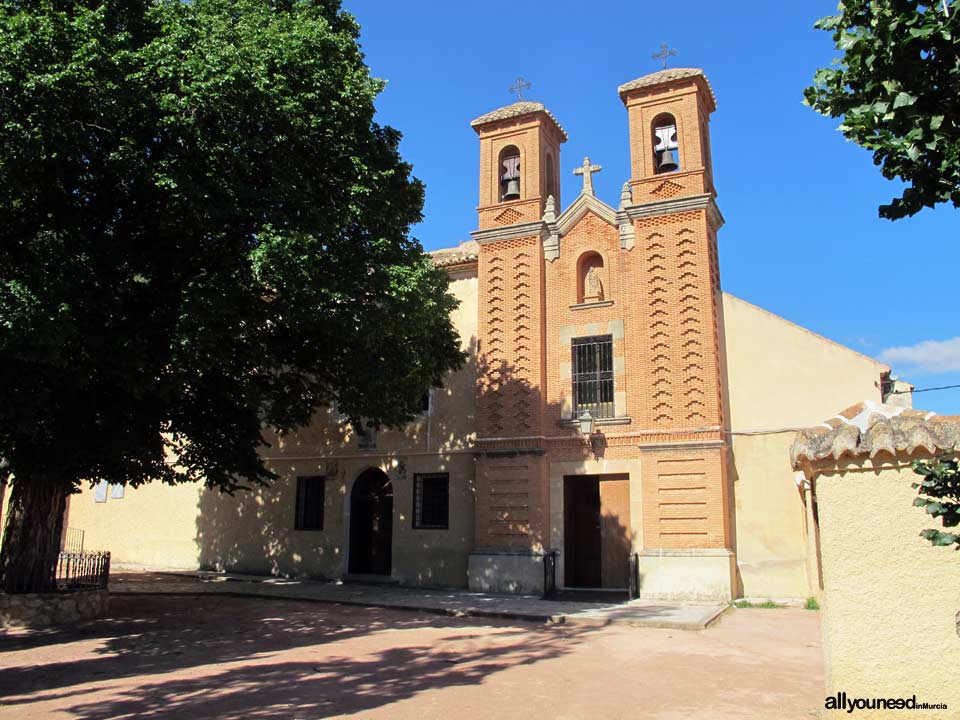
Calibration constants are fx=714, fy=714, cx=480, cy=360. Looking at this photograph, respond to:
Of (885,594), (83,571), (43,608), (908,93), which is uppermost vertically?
(908,93)

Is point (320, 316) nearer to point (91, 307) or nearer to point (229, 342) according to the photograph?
point (229, 342)

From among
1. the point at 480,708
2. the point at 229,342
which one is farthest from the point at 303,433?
the point at 480,708

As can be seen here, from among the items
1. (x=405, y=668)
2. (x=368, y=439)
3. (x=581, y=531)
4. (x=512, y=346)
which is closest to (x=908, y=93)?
(x=405, y=668)

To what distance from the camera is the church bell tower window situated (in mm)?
18938

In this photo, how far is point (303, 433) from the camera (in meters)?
20.7

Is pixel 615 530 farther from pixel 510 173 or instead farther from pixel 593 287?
pixel 510 173

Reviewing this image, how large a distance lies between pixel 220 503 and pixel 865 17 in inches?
847

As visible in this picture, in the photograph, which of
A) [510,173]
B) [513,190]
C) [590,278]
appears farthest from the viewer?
[510,173]

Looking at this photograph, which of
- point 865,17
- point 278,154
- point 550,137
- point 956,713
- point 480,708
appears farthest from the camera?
point 550,137

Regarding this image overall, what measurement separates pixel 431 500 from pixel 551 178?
30.5ft

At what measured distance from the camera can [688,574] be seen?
49.1 ft

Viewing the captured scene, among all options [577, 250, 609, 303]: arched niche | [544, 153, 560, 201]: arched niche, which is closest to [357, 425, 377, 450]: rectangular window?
[577, 250, 609, 303]: arched niche

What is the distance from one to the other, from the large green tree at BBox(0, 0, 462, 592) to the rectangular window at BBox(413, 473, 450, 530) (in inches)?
218

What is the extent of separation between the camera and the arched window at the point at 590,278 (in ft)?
58.1
